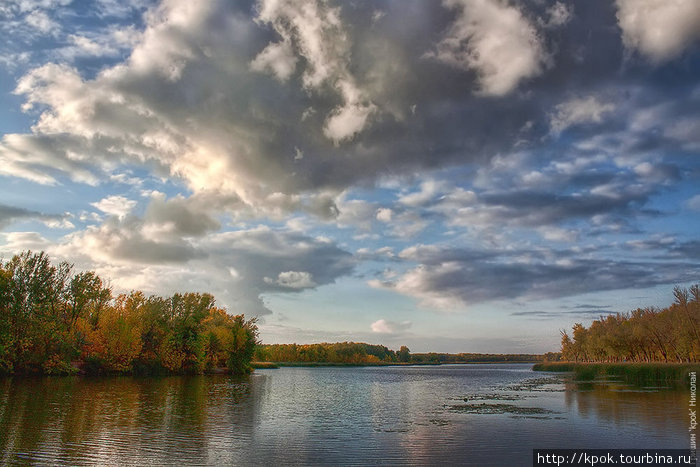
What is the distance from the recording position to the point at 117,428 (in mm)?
26438

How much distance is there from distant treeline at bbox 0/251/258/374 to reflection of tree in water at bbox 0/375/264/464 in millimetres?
35233

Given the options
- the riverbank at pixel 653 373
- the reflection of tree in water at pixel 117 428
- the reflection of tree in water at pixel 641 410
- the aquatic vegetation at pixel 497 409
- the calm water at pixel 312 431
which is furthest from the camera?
the riverbank at pixel 653 373

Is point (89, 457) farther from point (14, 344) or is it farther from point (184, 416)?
point (14, 344)

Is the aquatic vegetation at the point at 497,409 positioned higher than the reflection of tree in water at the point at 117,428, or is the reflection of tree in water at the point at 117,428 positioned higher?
the reflection of tree in water at the point at 117,428

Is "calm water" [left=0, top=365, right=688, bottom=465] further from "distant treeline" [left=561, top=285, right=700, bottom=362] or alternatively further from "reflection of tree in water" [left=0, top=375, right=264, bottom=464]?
"distant treeline" [left=561, top=285, right=700, bottom=362]

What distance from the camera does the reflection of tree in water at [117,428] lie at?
19.9m

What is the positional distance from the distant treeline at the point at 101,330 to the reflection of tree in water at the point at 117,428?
35233 millimetres

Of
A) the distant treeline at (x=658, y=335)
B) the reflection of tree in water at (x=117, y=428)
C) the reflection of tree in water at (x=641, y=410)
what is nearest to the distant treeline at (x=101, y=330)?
the reflection of tree in water at (x=117, y=428)

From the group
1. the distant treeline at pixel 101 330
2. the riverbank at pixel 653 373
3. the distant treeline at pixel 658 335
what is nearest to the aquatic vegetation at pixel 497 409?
the riverbank at pixel 653 373

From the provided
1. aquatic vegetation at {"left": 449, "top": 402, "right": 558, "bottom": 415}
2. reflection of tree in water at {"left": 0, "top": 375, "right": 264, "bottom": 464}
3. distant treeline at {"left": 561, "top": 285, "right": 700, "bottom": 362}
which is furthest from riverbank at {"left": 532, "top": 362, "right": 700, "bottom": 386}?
reflection of tree in water at {"left": 0, "top": 375, "right": 264, "bottom": 464}

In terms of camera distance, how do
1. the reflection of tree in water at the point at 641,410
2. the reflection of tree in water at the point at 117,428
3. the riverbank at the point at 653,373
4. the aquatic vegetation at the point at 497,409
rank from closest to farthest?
the reflection of tree in water at the point at 117,428 → the reflection of tree in water at the point at 641,410 → the aquatic vegetation at the point at 497,409 → the riverbank at the point at 653,373

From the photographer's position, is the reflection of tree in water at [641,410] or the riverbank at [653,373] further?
the riverbank at [653,373]

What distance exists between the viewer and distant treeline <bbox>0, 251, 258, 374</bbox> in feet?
239

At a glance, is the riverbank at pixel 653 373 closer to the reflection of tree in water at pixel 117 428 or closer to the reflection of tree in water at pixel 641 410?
the reflection of tree in water at pixel 641 410
